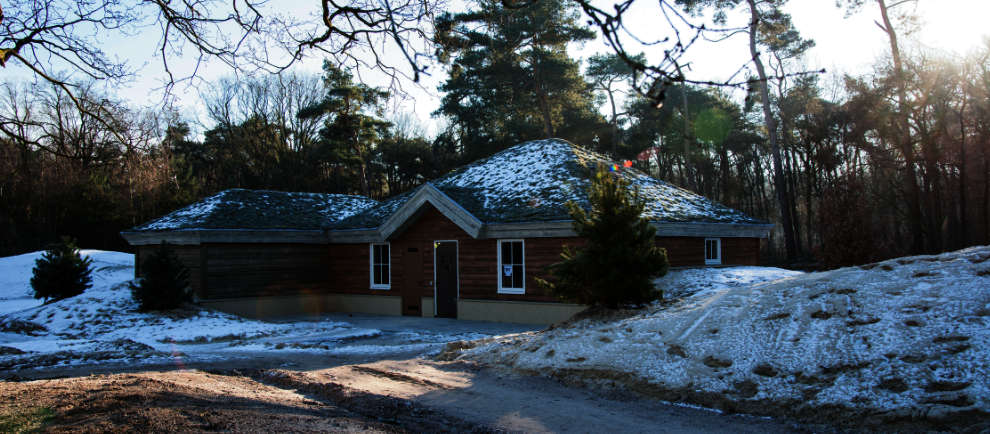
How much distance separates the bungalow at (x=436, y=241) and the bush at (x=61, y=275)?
75.1 inches

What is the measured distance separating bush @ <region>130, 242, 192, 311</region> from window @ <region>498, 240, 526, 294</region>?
339 inches

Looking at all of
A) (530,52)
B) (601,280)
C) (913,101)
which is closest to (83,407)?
(601,280)

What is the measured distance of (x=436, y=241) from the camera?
18.9 m

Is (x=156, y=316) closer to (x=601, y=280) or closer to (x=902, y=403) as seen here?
(x=601, y=280)

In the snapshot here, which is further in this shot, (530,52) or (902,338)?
(530,52)

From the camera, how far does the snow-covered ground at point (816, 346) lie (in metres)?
6.30

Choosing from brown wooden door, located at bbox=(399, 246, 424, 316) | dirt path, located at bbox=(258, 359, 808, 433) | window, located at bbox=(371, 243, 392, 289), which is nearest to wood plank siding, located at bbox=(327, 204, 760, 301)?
brown wooden door, located at bbox=(399, 246, 424, 316)

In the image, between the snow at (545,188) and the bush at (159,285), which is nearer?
the bush at (159,285)

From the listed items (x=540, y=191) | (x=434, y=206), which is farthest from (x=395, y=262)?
(x=540, y=191)

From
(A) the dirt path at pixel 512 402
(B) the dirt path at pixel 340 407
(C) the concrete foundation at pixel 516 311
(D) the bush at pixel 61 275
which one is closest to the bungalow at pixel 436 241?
(C) the concrete foundation at pixel 516 311

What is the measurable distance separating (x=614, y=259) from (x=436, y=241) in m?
8.21

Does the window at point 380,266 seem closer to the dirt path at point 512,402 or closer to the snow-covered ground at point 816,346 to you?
the snow-covered ground at point 816,346

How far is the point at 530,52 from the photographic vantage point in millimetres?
31641

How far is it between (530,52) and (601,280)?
2192 cm
